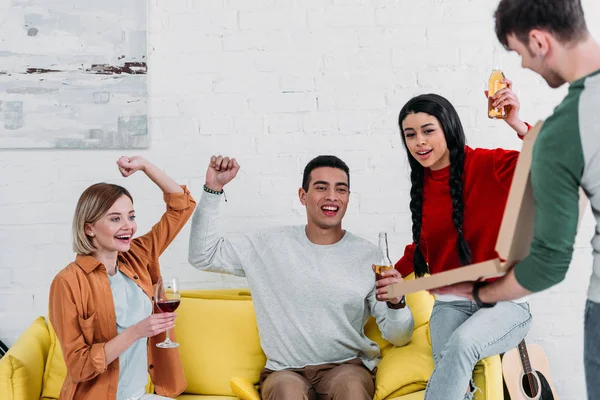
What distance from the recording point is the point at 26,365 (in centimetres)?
264

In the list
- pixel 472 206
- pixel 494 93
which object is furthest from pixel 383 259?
pixel 494 93

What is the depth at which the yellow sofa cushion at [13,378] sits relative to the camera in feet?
8.27

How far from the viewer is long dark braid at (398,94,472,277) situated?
240cm

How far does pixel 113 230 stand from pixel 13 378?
0.64 metres

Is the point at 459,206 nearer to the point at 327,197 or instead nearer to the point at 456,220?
the point at 456,220

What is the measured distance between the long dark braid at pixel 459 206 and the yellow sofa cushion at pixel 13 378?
1577 mm

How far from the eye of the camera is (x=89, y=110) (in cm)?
332

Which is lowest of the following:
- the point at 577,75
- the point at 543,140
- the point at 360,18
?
the point at 543,140

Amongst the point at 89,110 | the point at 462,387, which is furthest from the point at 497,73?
the point at 89,110

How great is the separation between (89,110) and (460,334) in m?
1.94

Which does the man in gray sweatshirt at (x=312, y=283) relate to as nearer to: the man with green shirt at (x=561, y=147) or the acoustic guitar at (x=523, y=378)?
the acoustic guitar at (x=523, y=378)

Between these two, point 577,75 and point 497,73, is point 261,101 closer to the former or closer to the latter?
point 497,73

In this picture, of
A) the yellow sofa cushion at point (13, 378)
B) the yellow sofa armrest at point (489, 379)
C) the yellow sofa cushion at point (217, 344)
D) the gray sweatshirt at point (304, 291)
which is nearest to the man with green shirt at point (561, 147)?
the yellow sofa armrest at point (489, 379)

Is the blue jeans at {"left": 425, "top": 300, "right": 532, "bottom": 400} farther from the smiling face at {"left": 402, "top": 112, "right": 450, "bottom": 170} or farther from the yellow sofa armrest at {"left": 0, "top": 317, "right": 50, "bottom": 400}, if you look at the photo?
the yellow sofa armrest at {"left": 0, "top": 317, "right": 50, "bottom": 400}
